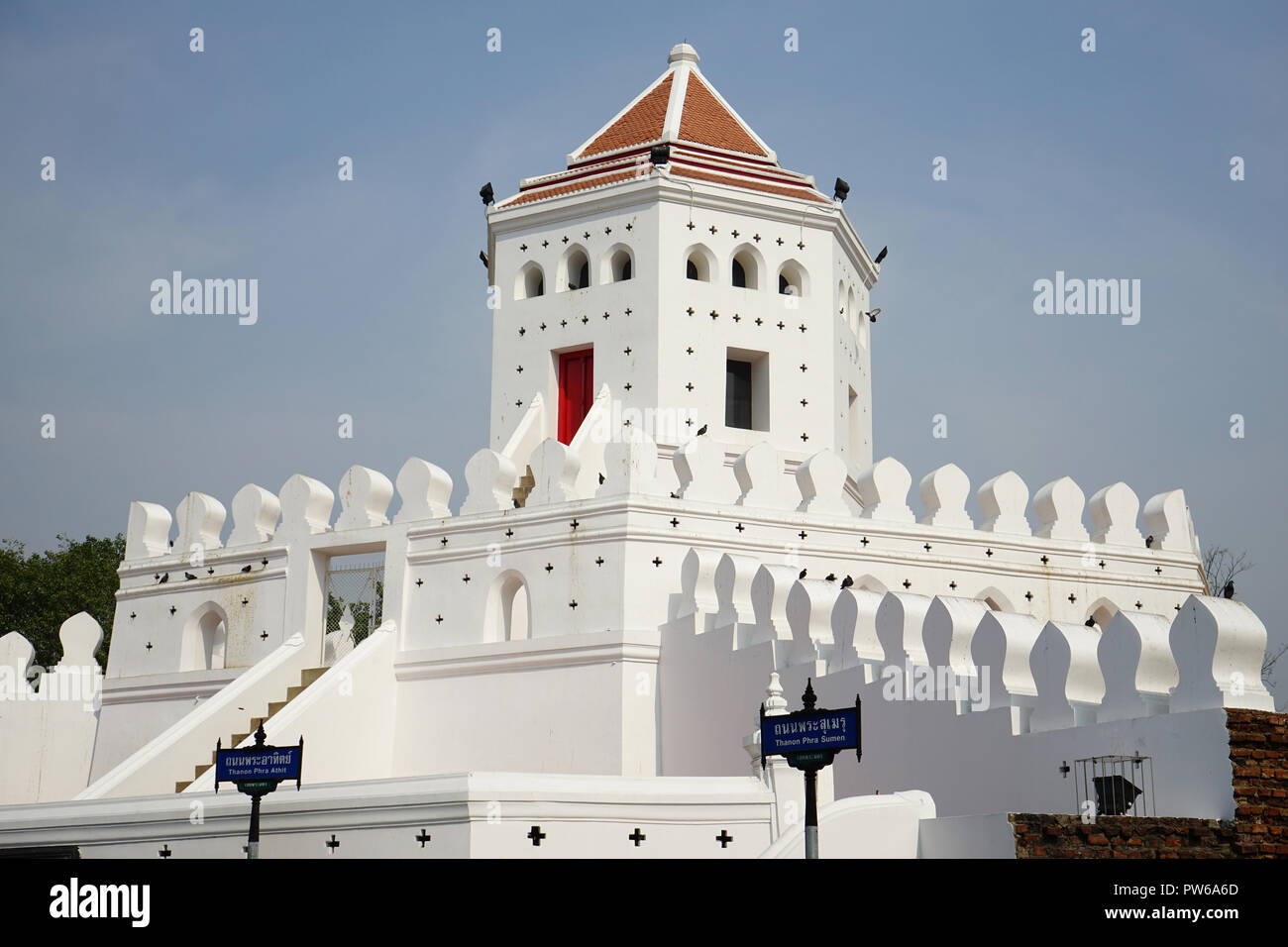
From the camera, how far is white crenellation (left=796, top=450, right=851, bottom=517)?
1806cm

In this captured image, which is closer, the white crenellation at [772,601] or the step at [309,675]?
the white crenellation at [772,601]

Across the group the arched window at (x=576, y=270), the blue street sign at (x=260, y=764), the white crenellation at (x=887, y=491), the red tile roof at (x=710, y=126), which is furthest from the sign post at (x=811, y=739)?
the red tile roof at (x=710, y=126)

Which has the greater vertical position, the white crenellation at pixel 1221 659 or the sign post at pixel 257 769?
the white crenellation at pixel 1221 659

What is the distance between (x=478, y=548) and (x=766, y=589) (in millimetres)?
4406

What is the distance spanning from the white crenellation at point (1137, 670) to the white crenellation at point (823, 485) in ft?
25.1

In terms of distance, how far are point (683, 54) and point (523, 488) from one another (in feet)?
32.7

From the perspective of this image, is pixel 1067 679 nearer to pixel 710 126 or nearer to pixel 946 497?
pixel 946 497

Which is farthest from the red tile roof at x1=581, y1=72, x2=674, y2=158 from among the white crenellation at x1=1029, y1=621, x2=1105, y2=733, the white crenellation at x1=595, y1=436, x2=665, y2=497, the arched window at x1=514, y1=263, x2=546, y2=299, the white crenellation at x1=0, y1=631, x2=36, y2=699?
the white crenellation at x1=1029, y1=621, x2=1105, y2=733

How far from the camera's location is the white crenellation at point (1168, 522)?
62.5ft

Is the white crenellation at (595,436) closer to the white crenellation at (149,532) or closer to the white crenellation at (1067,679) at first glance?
the white crenellation at (149,532)

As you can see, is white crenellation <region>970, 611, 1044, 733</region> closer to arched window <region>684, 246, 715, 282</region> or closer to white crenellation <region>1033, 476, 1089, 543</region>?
white crenellation <region>1033, 476, 1089, 543</region>

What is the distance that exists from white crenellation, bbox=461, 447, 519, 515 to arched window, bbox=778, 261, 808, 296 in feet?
20.7

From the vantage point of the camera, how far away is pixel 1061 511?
18.9 metres
